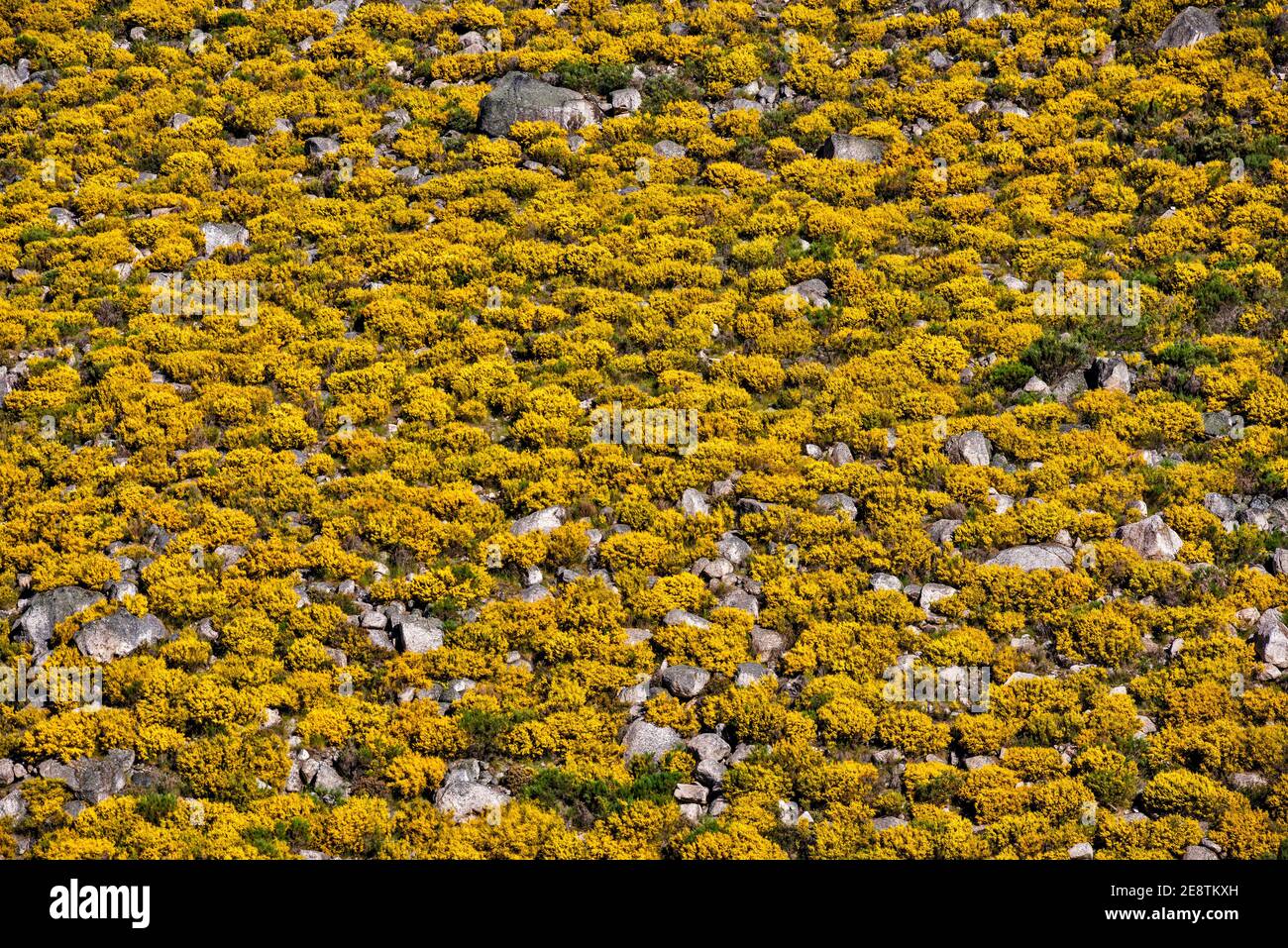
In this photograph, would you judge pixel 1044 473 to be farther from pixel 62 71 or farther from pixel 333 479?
pixel 62 71

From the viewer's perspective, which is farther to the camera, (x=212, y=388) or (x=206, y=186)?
(x=206, y=186)

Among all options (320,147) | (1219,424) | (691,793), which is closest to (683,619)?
(691,793)

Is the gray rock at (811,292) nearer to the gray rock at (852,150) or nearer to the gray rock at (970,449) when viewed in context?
the gray rock at (852,150)

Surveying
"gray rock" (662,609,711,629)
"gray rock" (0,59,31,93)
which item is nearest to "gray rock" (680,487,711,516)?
"gray rock" (662,609,711,629)

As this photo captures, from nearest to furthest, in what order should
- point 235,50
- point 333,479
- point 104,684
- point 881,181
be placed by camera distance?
1. point 104,684
2. point 333,479
3. point 881,181
4. point 235,50

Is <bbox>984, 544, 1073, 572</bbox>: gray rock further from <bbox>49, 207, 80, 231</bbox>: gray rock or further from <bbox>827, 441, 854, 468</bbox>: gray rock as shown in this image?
<bbox>49, 207, 80, 231</bbox>: gray rock
